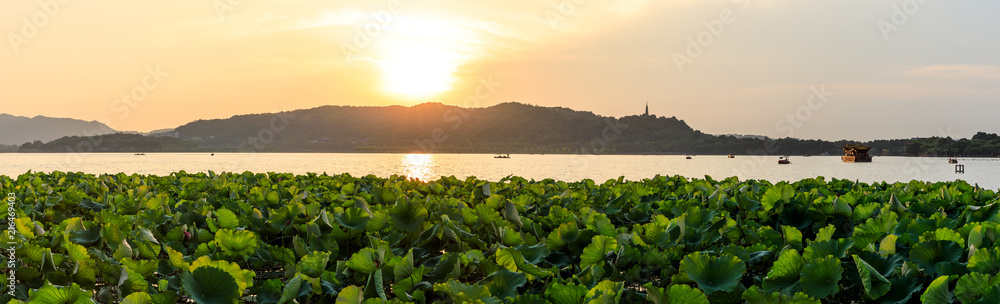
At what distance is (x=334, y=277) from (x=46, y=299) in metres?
1.32

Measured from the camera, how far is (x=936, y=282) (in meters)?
2.95

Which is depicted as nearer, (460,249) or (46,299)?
(46,299)

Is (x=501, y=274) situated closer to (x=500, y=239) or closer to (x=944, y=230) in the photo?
(x=500, y=239)

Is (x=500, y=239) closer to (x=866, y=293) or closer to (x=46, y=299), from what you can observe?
(x=866, y=293)

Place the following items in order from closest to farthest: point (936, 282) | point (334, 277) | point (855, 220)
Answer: point (936, 282), point (334, 277), point (855, 220)

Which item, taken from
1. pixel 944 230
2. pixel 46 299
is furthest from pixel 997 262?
pixel 46 299

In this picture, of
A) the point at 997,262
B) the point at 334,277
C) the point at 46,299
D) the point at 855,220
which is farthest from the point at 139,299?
the point at 855,220

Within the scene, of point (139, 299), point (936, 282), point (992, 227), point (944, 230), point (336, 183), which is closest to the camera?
point (139, 299)

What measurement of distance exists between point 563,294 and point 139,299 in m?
1.87

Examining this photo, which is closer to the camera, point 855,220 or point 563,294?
point 563,294

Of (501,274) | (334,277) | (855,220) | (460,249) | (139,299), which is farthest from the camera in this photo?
(855,220)

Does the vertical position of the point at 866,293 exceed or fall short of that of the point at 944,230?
it falls short

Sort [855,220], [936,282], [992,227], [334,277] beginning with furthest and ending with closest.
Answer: [855,220] < [992,227] < [334,277] < [936,282]

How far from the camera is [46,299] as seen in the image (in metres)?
2.73
